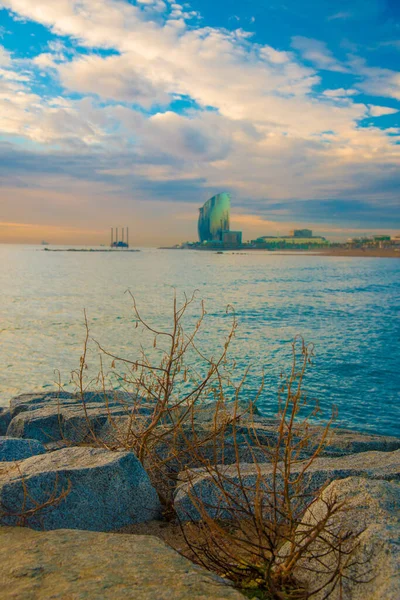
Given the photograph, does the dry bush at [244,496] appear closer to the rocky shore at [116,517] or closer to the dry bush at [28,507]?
the rocky shore at [116,517]

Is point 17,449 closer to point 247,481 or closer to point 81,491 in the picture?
point 81,491

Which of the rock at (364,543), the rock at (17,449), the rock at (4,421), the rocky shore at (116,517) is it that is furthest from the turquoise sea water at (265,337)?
the rock at (364,543)

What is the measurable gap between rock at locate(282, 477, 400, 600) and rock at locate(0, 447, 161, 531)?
1.45m

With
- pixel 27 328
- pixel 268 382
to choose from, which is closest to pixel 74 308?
pixel 27 328

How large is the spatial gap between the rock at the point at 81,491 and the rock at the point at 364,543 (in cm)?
145

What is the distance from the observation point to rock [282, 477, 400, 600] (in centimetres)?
250

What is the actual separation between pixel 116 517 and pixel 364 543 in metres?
2.13

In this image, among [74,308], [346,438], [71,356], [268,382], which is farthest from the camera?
[74,308]

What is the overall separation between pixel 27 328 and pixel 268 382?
44.8 feet

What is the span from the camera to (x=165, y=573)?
2.63 meters

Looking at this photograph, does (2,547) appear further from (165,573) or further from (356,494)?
(356,494)

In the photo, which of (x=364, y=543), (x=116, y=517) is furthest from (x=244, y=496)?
(x=116, y=517)

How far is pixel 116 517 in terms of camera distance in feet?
13.3

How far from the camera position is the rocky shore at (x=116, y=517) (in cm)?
249
